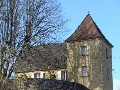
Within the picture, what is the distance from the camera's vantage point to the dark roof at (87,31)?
44.7 meters

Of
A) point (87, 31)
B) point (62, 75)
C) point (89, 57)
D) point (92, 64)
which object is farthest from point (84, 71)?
point (87, 31)

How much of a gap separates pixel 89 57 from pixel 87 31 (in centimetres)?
329

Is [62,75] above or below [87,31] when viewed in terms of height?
below

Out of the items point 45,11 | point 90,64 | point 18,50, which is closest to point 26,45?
point 18,50

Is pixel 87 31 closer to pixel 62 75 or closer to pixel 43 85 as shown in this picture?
pixel 62 75

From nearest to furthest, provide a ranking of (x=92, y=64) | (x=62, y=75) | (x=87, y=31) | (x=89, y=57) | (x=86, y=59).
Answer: (x=92, y=64) → (x=89, y=57) → (x=86, y=59) → (x=87, y=31) → (x=62, y=75)

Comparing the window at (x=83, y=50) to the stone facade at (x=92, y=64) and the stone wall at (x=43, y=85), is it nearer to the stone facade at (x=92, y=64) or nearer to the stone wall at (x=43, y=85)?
the stone facade at (x=92, y=64)

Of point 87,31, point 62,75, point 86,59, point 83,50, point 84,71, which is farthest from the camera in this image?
point 62,75

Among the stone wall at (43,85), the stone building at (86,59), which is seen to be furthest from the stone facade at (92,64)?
the stone wall at (43,85)

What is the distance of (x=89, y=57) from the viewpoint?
44.2 meters

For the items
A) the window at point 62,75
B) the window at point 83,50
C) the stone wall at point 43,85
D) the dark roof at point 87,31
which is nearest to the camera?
the stone wall at point 43,85

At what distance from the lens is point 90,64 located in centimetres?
4400

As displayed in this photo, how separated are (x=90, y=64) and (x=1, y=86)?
652 inches

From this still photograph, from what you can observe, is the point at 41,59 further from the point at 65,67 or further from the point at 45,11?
the point at 65,67
